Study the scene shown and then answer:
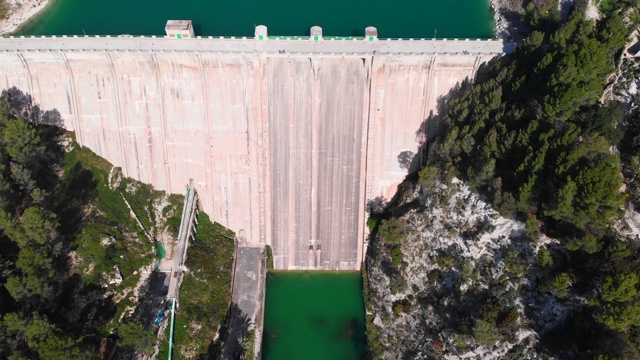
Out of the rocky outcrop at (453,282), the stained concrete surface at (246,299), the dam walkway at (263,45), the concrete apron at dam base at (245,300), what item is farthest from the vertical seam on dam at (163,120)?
the rocky outcrop at (453,282)

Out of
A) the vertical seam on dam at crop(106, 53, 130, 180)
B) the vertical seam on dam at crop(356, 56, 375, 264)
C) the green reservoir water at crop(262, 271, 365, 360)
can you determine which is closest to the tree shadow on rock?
the vertical seam on dam at crop(106, 53, 130, 180)

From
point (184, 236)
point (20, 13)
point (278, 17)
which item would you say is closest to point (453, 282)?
point (184, 236)

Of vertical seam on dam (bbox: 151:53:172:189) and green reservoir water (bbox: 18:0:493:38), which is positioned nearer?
vertical seam on dam (bbox: 151:53:172:189)

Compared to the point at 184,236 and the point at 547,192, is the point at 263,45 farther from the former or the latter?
the point at 547,192

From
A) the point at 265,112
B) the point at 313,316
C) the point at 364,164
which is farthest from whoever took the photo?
the point at 364,164

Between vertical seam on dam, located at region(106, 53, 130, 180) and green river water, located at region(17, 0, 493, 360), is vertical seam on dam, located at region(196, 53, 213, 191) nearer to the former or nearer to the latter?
green river water, located at region(17, 0, 493, 360)

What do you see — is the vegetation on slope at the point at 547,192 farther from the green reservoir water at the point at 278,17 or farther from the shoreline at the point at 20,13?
the shoreline at the point at 20,13
